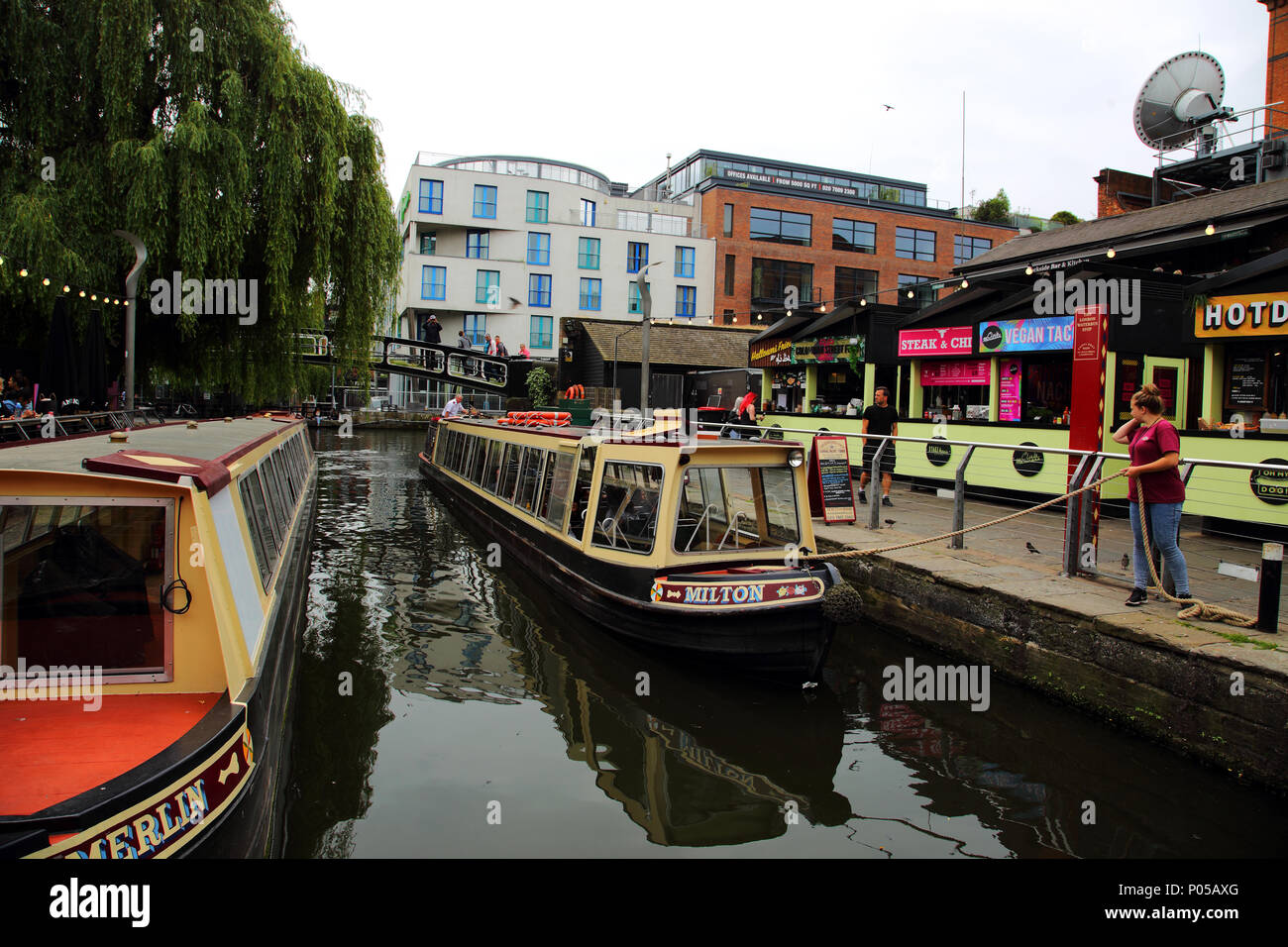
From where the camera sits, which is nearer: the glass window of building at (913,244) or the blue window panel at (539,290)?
the blue window panel at (539,290)

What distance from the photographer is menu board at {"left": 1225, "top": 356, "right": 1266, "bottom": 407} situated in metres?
11.1

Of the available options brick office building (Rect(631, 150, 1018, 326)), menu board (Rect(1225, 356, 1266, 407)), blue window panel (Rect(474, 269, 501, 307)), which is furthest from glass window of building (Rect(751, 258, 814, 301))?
menu board (Rect(1225, 356, 1266, 407))

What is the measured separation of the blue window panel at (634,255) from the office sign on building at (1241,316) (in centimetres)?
3922

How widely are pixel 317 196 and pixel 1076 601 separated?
1584 cm

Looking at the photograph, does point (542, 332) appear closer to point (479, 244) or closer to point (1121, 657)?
point (479, 244)

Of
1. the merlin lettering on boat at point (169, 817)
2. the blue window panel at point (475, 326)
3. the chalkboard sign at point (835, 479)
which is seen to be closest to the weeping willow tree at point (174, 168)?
the chalkboard sign at point (835, 479)

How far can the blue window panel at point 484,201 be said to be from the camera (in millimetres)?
46719

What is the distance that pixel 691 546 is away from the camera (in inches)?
305

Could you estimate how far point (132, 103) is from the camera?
1489 cm

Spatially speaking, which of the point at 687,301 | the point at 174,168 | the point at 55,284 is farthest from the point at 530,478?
the point at 687,301

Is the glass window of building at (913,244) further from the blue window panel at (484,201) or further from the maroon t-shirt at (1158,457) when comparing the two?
the maroon t-shirt at (1158,457)
